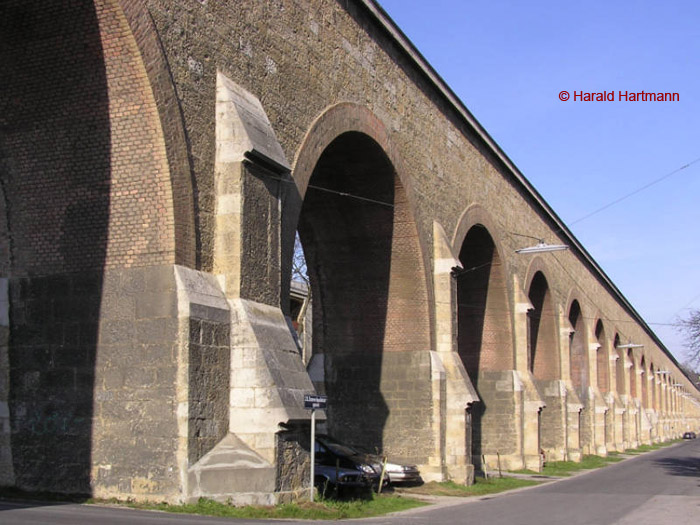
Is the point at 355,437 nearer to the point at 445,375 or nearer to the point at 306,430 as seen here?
the point at 445,375

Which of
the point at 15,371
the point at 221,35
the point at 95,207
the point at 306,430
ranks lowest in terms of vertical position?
the point at 306,430

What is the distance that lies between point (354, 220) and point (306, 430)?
8264 mm

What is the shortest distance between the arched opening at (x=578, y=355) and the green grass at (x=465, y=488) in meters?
18.7

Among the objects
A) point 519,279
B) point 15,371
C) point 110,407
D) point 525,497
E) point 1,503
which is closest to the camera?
point 1,503

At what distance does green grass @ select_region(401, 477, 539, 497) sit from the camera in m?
18.2

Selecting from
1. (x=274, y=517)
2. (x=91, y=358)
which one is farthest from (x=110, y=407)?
(x=274, y=517)

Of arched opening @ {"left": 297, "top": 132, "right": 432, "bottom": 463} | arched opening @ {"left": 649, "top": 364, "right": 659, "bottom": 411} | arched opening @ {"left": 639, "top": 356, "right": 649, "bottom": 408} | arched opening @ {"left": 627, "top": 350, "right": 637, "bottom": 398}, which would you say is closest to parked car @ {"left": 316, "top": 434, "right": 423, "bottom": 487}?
Answer: arched opening @ {"left": 297, "top": 132, "right": 432, "bottom": 463}

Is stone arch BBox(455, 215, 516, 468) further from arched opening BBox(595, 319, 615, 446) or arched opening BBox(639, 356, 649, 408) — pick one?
arched opening BBox(639, 356, 649, 408)

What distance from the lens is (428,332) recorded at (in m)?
19.5

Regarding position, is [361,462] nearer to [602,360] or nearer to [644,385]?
[602,360]

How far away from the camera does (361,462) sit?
16.4 meters

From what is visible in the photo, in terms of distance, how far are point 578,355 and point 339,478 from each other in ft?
91.9

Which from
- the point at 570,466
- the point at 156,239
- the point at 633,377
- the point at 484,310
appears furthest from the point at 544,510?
the point at 633,377

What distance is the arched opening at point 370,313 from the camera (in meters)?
19.1
